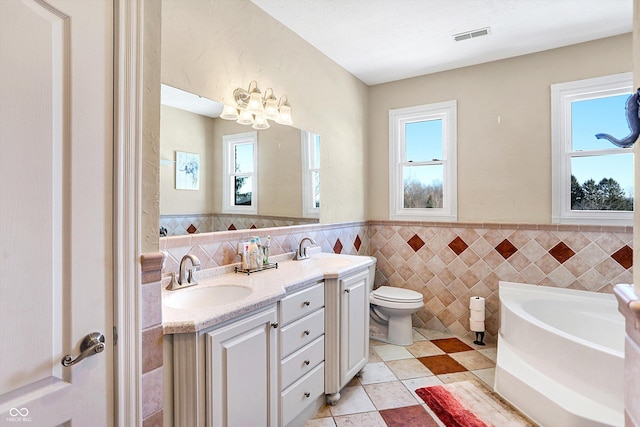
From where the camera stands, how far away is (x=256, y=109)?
2191mm

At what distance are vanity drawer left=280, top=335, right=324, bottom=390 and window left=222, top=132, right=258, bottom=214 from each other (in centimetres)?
97

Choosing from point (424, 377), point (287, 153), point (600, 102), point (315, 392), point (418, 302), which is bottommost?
point (424, 377)

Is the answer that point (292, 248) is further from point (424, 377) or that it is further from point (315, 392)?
point (424, 377)

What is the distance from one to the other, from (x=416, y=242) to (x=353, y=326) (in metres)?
1.52

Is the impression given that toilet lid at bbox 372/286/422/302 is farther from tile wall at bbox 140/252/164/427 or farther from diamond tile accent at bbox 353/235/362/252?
tile wall at bbox 140/252/164/427

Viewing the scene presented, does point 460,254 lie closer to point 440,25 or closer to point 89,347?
point 440,25

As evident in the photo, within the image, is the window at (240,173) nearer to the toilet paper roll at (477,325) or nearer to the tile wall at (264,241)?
the tile wall at (264,241)

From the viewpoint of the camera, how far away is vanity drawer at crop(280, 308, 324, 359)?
1674 millimetres

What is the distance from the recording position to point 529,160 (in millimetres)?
2924

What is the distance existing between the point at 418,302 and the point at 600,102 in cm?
230

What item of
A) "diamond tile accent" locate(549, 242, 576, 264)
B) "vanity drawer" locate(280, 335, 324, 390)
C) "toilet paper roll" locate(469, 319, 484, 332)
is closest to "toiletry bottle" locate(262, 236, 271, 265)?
"vanity drawer" locate(280, 335, 324, 390)

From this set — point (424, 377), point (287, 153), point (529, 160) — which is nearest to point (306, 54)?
point (287, 153)

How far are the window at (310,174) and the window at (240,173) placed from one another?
552mm

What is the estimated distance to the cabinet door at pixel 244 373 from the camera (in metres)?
1.26
